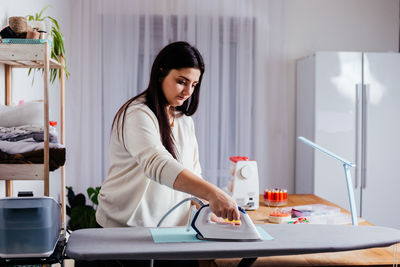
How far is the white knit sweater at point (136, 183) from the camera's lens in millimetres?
1462

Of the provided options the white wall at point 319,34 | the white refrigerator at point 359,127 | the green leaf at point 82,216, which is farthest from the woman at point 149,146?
the white wall at point 319,34

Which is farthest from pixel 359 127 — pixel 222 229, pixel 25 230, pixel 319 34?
pixel 25 230

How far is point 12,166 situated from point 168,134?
755 mm

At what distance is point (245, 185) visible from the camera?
7.91 ft

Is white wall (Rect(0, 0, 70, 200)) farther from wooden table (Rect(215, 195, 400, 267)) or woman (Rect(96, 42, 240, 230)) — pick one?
wooden table (Rect(215, 195, 400, 267))

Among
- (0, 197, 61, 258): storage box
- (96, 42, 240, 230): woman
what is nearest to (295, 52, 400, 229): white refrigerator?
(96, 42, 240, 230): woman

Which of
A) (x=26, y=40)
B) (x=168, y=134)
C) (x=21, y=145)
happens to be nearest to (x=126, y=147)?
(x=168, y=134)

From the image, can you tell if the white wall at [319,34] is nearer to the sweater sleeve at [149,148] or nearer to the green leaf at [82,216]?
the green leaf at [82,216]

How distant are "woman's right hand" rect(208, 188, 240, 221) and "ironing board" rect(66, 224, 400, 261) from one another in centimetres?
9

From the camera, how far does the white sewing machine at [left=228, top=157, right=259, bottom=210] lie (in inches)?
94.7

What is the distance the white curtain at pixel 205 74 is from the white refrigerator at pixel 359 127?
1.65 feet

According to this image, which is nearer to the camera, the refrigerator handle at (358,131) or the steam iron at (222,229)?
the steam iron at (222,229)

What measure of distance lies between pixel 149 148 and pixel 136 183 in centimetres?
19

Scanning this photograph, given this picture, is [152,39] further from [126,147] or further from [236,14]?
[126,147]
